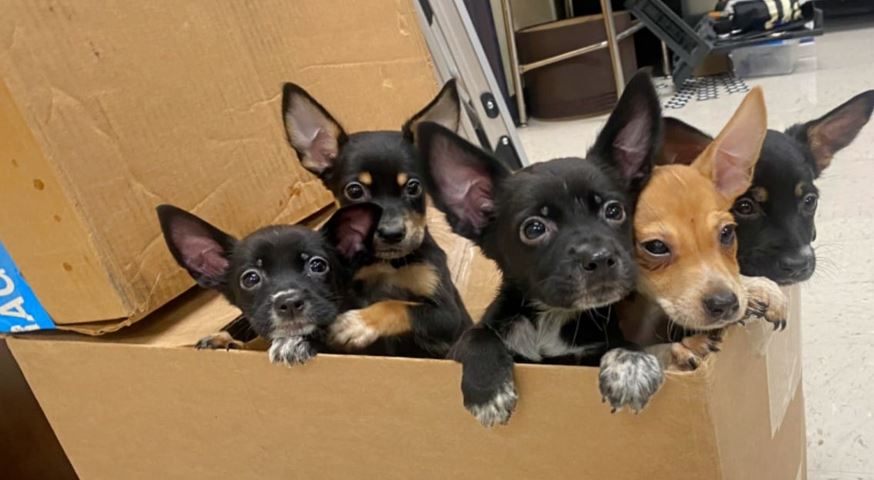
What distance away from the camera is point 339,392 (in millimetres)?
1204

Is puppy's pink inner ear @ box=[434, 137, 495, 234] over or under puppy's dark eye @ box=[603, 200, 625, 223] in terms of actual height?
over

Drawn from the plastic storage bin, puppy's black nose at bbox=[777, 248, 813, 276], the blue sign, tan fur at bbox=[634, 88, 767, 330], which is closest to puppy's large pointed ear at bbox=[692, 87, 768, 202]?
tan fur at bbox=[634, 88, 767, 330]

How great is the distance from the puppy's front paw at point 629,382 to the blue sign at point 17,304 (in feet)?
3.36

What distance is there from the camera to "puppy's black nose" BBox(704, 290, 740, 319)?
1050 millimetres

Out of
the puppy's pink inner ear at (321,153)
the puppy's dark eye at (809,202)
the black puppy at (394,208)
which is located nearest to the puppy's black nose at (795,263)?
the puppy's dark eye at (809,202)

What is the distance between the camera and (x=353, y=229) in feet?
4.99

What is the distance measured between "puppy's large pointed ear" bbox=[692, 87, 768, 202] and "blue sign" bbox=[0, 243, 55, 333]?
1.17 m

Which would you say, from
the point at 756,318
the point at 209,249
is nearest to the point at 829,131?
the point at 756,318

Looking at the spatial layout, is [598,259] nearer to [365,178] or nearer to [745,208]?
[745,208]

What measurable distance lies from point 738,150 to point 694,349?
35 cm

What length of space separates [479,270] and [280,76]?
723 mm

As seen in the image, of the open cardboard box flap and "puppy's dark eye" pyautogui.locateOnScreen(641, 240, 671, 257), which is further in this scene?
"puppy's dark eye" pyautogui.locateOnScreen(641, 240, 671, 257)

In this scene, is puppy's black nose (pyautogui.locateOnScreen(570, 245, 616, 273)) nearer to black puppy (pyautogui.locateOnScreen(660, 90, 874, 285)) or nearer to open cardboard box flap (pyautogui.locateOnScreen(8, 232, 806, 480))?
open cardboard box flap (pyautogui.locateOnScreen(8, 232, 806, 480))

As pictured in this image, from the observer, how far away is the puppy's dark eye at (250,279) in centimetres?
146
